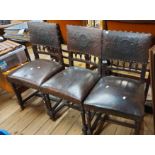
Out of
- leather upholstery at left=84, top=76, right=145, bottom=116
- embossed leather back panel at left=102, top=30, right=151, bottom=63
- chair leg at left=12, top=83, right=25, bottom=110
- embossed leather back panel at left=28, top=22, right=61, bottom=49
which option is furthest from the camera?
chair leg at left=12, top=83, right=25, bottom=110

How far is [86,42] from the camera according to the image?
5.57ft

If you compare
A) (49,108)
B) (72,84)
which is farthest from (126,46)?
(49,108)

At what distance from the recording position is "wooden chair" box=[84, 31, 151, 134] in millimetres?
1303

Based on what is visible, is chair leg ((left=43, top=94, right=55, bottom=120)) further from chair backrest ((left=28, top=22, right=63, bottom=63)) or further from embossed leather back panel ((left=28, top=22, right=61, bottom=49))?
embossed leather back panel ((left=28, top=22, right=61, bottom=49))

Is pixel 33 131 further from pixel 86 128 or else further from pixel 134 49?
pixel 134 49

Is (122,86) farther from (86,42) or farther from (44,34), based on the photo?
(44,34)

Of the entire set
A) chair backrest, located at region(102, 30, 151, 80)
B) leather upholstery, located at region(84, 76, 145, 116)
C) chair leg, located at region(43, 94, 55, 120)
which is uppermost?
chair backrest, located at region(102, 30, 151, 80)

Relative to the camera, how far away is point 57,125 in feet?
6.21

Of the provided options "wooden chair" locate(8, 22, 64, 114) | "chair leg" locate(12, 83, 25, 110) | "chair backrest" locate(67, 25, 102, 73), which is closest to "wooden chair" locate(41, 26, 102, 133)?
"chair backrest" locate(67, 25, 102, 73)

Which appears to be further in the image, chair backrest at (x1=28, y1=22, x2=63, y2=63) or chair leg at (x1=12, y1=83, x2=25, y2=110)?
chair leg at (x1=12, y1=83, x2=25, y2=110)

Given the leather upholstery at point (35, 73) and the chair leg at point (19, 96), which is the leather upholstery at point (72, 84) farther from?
the chair leg at point (19, 96)

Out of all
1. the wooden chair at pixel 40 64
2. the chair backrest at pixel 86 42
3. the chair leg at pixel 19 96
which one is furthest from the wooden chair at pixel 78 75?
the chair leg at pixel 19 96

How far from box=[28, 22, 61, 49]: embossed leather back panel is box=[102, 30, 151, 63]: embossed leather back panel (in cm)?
54

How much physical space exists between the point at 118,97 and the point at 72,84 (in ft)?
1.36
